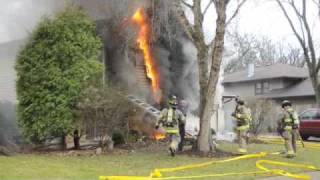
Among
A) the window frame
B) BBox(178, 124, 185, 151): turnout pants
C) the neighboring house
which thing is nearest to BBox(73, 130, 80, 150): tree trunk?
BBox(178, 124, 185, 151): turnout pants

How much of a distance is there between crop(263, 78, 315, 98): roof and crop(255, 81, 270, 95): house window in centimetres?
137

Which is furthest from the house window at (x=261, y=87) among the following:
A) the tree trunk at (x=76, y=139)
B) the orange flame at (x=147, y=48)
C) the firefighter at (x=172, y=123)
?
the firefighter at (x=172, y=123)

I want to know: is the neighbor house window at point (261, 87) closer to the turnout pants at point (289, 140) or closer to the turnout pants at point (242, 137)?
the turnout pants at point (242, 137)

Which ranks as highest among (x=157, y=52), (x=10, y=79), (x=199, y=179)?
(x=157, y=52)

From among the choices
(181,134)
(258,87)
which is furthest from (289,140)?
(258,87)

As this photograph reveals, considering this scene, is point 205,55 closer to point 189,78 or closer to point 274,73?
point 189,78

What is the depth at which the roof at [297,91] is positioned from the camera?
44.1m

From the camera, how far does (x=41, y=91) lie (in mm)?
14664

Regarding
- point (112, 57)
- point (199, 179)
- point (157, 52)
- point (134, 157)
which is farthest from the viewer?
point (157, 52)

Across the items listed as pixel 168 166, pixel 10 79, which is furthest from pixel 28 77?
pixel 168 166

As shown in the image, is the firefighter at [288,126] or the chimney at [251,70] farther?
the chimney at [251,70]

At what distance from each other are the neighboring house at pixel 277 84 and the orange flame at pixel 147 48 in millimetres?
22396

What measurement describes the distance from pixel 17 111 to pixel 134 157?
3710 mm

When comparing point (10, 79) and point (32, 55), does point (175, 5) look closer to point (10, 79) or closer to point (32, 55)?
point (32, 55)
